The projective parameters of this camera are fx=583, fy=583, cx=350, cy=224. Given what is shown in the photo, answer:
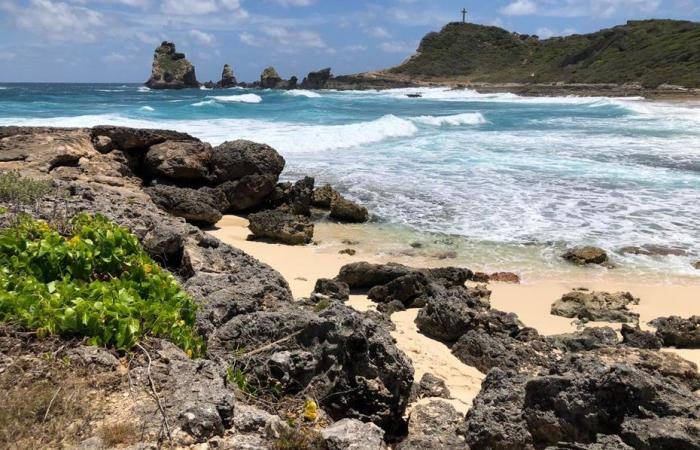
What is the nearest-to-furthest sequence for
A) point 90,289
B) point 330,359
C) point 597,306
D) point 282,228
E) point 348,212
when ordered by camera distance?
point 90,289 < point 330,359 < point 597,306 < point 282,228 < point 348,212

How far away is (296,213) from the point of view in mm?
11547

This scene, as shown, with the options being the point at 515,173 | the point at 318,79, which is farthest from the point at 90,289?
the point at 318,79

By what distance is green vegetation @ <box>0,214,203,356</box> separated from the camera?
295cm

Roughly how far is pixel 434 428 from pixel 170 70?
10808cm

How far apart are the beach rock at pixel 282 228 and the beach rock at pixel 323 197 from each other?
1.97 meters

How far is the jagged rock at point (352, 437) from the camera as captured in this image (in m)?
2.57

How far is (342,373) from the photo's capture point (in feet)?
11.4

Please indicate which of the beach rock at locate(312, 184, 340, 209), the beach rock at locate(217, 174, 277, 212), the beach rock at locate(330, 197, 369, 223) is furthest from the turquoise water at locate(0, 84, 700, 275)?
the beach rock at locate(217, 174, 277, 212)

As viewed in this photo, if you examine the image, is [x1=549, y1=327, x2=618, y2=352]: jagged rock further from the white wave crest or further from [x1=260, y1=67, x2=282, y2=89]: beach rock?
[x1=260, y1=67, x2=282, y2=89]: beach rock

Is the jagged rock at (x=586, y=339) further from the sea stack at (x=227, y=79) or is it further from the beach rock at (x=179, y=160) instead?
the sea stack at (x=227, y=79)

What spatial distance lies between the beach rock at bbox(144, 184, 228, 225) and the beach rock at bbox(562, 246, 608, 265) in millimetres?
6001

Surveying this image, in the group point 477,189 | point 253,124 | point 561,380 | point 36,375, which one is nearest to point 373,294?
point 561,380

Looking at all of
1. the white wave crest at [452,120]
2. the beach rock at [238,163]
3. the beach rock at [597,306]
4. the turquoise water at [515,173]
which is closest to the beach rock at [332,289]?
the beach rock at [597,306]

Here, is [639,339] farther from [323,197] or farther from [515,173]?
[515,173]
